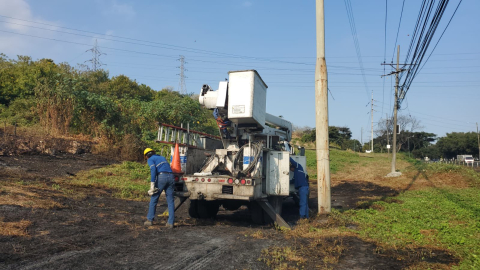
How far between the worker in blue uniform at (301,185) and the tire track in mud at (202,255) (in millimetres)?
3715

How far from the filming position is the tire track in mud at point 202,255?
16.8 feet

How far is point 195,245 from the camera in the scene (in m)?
6.38

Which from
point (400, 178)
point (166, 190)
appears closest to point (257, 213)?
point (166, 190)

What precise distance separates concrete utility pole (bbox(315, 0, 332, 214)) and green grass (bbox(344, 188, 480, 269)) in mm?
Result: 999

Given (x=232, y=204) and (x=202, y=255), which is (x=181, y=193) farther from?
(x=202, y=255)

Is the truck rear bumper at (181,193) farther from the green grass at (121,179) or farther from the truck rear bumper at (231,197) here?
the green grass at (121,179)

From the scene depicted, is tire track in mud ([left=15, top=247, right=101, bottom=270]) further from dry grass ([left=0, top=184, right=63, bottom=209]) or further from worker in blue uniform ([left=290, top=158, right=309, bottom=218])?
worker in blue uniform ([left=290, top=158, right=309, bottom=218])

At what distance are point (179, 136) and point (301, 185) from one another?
146 inches

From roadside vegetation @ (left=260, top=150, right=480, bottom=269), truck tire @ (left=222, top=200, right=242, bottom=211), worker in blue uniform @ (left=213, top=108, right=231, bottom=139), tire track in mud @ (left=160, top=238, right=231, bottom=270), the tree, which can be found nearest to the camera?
tire track in mud @ (left=160, top=238, right=231, bottom=270)

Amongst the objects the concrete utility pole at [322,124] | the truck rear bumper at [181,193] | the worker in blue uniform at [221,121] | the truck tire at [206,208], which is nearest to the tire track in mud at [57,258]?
the truck rear bumper at [181,193]

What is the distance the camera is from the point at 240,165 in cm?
915

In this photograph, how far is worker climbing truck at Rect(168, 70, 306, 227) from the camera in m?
8.13

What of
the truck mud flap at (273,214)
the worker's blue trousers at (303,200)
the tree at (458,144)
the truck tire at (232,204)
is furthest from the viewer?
the tree at (458,144)

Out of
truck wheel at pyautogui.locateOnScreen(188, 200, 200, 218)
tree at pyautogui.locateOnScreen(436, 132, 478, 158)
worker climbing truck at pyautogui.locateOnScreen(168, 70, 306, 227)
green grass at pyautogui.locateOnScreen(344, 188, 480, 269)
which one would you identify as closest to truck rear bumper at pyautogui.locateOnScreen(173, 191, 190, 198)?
A: worker climbing truck at pyautogui.locateOnScreen(168, 70, 306, 227)
